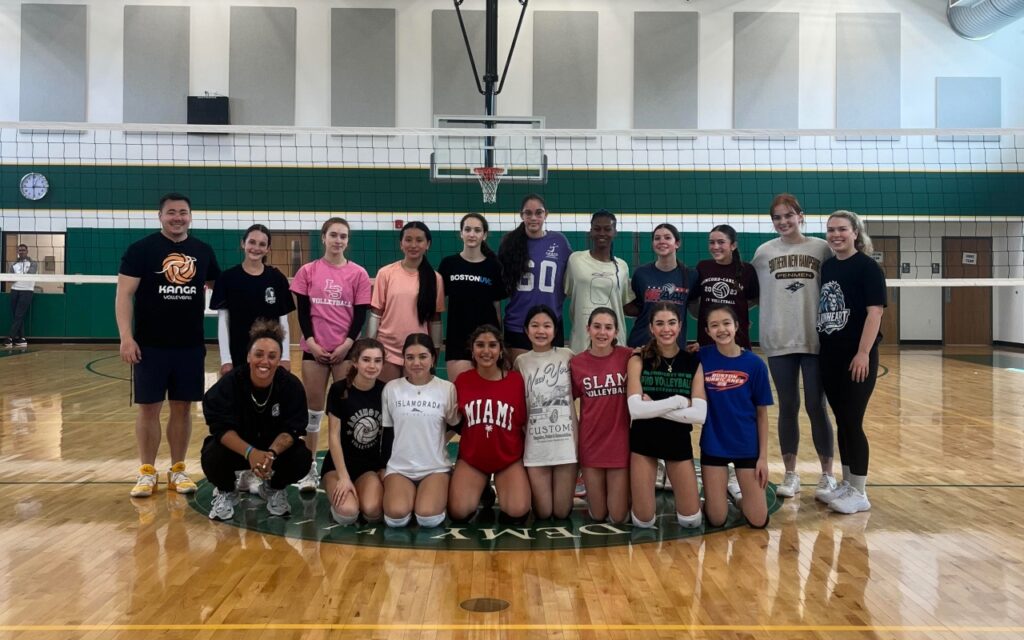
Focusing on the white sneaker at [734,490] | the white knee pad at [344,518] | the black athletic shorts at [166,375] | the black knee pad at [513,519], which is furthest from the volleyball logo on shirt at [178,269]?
the white sneaker at [734,490]

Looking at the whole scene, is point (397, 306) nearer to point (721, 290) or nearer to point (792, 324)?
point (721, 290)

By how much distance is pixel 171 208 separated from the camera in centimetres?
490

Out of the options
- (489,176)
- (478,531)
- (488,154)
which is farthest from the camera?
(488,154)

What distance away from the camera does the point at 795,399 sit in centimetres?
499

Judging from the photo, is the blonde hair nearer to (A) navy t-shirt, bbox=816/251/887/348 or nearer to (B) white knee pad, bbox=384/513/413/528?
(A) navy t-shirt, bbox=816/251/887/348

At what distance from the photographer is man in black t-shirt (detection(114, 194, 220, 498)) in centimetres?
489

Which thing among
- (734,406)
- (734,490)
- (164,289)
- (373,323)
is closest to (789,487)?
(734,490)

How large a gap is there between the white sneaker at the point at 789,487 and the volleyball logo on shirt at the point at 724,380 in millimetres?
991

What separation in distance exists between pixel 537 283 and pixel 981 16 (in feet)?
45.9

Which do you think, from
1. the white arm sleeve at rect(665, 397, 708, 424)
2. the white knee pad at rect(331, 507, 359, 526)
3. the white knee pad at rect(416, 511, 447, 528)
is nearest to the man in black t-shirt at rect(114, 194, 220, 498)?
the white knee pad at rect(331, 507, 359, 526)

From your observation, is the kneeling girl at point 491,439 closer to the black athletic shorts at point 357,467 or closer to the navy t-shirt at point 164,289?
the black athletic shorts at point 357,467

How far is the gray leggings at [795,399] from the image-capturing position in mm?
4898

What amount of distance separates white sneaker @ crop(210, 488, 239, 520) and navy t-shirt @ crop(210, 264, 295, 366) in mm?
864

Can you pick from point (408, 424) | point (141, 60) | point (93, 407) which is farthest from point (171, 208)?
point (141, 60)
